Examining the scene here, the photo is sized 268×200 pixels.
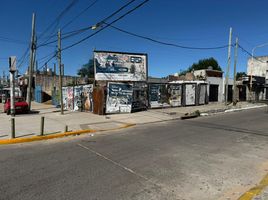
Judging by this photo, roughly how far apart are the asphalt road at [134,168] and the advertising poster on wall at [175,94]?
14.2 meters

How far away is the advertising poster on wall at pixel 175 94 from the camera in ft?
80.8

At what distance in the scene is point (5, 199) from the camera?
471cm

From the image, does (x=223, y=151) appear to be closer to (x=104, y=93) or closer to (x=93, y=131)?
(x=93, y=131)

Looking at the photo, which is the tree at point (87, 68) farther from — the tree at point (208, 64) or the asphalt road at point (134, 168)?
the asphalt road at point (134, 168)

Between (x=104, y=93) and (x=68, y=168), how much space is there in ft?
44.4

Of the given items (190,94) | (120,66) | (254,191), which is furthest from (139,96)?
(254,191)

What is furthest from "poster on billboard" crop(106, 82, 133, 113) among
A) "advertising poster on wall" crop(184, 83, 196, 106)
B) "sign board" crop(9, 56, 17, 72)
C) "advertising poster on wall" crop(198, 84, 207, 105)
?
"advertising poster on wall" crop(198, 84, 207, 105)

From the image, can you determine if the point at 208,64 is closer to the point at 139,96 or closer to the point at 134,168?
the point at 139,96

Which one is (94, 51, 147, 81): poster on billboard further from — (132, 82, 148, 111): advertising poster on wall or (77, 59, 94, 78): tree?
(77, 59, 94, 78): tree

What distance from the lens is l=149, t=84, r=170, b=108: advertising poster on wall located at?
23078mm

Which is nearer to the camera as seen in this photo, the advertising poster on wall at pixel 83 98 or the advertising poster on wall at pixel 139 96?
the advertising poster on wall at pixel 139 96

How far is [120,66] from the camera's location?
2233cm

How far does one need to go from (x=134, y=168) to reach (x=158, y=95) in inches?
681

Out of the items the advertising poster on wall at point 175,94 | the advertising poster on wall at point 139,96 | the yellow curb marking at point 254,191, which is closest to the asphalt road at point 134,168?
the yellow curb marking at point 254,191
